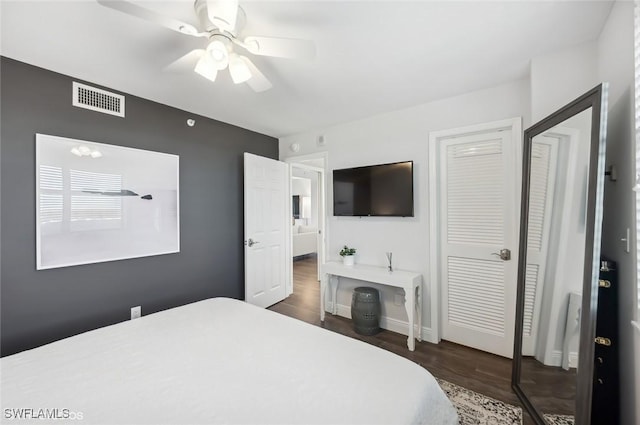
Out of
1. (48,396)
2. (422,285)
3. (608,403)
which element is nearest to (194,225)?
(48,396)

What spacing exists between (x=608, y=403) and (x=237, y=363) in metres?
1.95

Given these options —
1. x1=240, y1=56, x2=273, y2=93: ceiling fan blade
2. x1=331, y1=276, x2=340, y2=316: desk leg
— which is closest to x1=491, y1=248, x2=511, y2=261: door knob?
x1=331, y1=276, x2=340, y2=316: desk leg

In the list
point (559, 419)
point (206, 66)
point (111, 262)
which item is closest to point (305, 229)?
point (111, 262)

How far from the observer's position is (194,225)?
3.01 m

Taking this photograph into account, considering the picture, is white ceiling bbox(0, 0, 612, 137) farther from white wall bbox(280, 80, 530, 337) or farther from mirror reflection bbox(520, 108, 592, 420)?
mirror reflection bbox(520, 108, 592, 420)

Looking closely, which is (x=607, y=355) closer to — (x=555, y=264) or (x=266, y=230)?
(x=555, y=264)

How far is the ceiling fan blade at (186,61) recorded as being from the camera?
1.53 m

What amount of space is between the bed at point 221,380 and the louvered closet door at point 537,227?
1088 mm

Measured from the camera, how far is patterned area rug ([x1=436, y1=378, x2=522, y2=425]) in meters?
1.68

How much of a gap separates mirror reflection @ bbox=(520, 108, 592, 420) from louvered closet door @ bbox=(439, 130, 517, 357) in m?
0.51

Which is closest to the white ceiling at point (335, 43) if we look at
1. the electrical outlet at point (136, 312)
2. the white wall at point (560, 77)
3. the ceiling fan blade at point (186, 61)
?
the white wall at point (560, 77)

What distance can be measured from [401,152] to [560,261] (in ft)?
5.69

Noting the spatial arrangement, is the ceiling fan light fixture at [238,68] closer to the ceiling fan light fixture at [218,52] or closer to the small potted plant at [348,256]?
the ceiling fan light fixture at [218,52]

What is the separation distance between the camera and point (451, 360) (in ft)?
7.84
